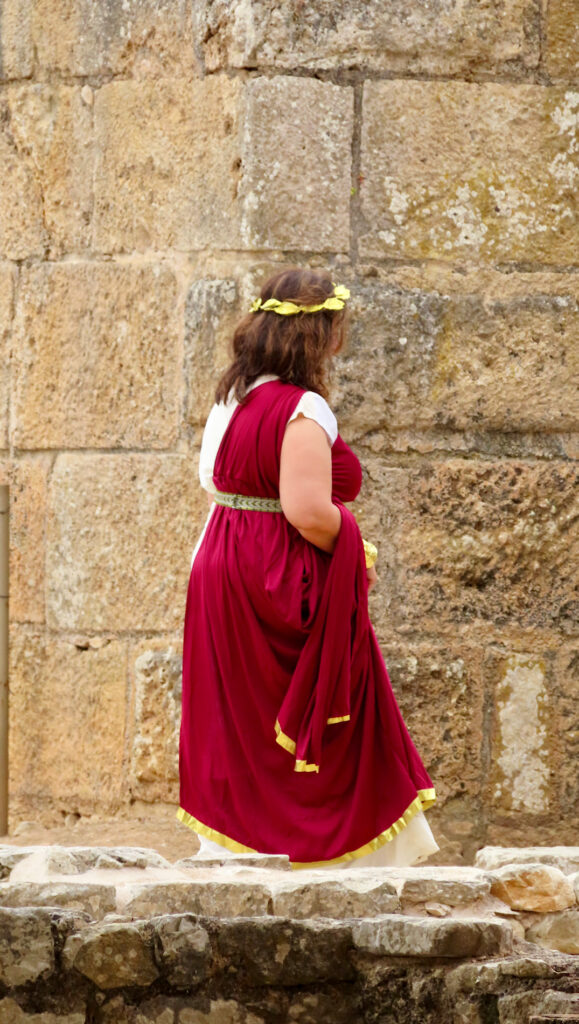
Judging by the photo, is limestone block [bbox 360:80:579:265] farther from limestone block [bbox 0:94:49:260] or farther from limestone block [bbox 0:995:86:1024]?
limestone block [bbox 0:995:86:1024]

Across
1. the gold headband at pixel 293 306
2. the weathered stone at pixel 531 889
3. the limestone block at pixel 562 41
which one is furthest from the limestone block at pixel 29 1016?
the limestone block at pixel 562 41

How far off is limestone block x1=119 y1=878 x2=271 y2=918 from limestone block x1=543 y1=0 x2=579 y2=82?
2.84 meters

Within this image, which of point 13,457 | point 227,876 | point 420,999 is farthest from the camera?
point 13,457

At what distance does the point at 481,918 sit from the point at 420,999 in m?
0.21

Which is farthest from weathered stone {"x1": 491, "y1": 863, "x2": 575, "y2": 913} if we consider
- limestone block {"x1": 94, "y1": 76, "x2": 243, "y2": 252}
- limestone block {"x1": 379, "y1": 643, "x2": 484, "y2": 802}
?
limestone block {"x1": 94, "y1": 76, "x2": 243, "y2": 252}

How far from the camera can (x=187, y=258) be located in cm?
454

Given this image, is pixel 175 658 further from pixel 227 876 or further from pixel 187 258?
pixel 227 876

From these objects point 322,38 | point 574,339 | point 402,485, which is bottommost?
point 402,485

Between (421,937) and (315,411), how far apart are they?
146cm

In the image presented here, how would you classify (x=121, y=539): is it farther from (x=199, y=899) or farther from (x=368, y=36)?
(x=199, y=899)

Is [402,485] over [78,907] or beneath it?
over

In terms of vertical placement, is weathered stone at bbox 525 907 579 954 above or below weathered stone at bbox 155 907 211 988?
below

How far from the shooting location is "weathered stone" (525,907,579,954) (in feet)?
8.96

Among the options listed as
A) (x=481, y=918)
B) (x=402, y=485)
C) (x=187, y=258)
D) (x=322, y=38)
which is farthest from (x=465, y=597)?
(x=481, y=918)
